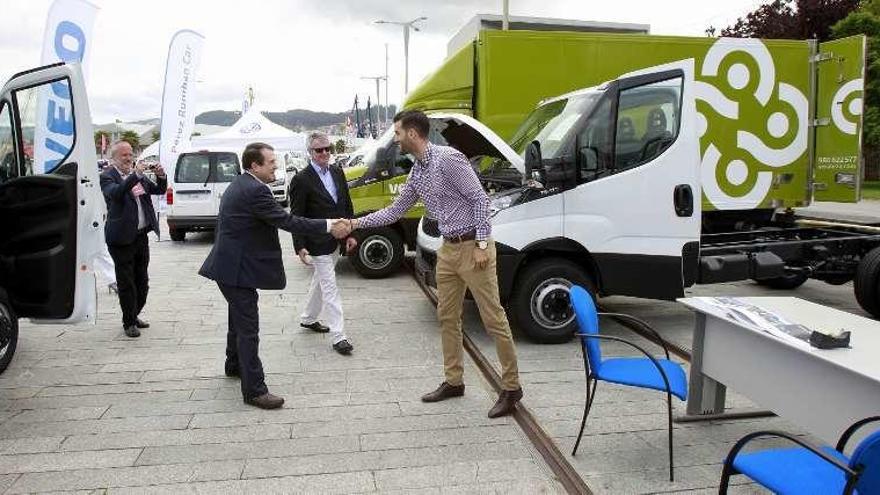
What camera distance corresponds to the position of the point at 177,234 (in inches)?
545

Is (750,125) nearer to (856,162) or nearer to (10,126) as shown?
(856,162)

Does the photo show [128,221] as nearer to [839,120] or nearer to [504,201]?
[504,201]

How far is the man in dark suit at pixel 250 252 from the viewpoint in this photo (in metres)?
4.44

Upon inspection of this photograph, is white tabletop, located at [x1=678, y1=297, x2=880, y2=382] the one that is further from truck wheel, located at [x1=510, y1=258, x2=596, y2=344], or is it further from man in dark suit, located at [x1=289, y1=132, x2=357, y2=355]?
man in dark suit, located at [x1=289, y1=132, x2=357, y2=355]

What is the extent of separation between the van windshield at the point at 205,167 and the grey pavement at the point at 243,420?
719cm

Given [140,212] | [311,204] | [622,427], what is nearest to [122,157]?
[140,212]

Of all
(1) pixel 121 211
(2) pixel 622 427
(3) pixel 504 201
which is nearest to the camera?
(2) pixel 622 427

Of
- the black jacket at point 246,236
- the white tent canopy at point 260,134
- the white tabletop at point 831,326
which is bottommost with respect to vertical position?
the white tabletop at point 831,326

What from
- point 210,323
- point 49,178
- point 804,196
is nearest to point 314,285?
point 210,323

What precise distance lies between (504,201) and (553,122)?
3.33ft

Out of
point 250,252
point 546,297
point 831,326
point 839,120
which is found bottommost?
point 546,297

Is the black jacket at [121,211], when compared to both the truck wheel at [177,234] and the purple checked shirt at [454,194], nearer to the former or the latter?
the purple checked shirt at [454,194]

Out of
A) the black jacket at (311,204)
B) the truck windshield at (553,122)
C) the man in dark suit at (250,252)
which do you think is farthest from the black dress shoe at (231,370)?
the truck windshield at (553,122)

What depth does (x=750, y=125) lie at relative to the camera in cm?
753
